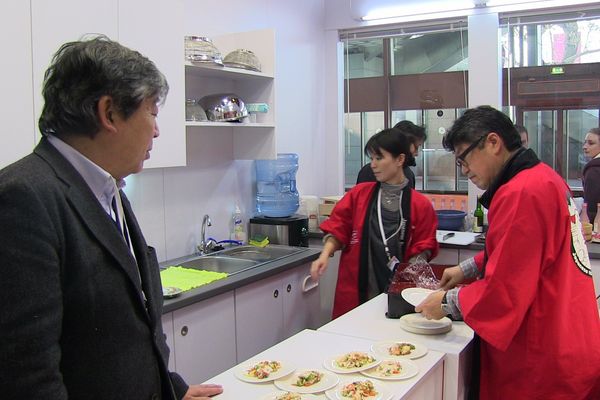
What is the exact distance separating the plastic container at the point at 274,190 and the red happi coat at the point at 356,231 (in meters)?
0.88

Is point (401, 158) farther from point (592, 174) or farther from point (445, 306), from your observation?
point (592, 174)

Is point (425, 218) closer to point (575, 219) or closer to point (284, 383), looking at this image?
point (575, 219)

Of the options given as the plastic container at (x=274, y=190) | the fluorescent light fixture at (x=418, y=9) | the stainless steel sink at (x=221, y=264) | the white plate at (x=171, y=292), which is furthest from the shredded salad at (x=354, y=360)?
the fluorescent light fixture at (x=418, y=9)

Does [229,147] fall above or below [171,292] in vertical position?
above

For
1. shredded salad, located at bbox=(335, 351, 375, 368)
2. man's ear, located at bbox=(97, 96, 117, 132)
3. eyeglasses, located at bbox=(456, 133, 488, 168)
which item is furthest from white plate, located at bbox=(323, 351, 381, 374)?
man's ear, located at bbox=(97, 96, 117, 132)

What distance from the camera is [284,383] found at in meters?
1.51

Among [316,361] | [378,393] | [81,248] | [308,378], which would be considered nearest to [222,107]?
[316,361]

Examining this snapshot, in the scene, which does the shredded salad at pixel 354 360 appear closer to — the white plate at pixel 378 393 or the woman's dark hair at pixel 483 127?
the white plate at pixel 378 393

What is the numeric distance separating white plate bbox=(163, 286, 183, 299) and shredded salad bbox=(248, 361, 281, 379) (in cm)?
84

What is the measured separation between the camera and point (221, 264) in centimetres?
321

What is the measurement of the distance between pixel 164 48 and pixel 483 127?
1.48 meters

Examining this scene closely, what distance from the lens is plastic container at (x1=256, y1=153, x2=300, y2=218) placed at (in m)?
3.74

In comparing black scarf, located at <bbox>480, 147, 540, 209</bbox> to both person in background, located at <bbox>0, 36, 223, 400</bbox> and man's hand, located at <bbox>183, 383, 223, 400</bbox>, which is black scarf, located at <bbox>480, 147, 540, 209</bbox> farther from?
person in background, located at <bbox>0, 36, 223, 400</bbox>

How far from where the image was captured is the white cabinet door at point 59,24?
1.99 meters
